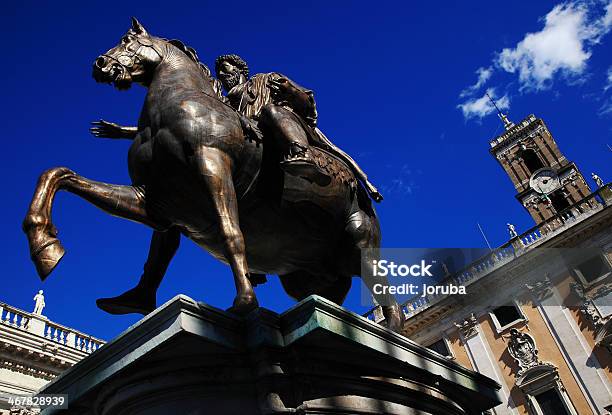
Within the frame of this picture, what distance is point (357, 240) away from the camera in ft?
11.8

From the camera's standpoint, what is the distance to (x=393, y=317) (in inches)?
143

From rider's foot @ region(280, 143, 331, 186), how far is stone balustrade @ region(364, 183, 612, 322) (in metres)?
26.6

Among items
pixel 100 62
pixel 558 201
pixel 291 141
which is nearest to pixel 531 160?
pixel 558 201

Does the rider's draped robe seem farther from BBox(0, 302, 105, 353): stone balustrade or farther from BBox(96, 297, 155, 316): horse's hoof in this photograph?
BBox(0, 302, 105, 353): stone balustrade

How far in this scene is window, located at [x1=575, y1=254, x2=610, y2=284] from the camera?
24.7m

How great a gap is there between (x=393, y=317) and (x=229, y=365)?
162cm

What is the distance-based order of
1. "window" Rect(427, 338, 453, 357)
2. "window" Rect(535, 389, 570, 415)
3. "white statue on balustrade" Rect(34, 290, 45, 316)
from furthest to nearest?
1. "window" Rect(427, 338, 453, 357)
2. "window" Rect(535, 389, 570, 415)
3. "white statue on balustrade" Rect(34, 290, 45, 316)

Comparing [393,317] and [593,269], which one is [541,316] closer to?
[593,269]

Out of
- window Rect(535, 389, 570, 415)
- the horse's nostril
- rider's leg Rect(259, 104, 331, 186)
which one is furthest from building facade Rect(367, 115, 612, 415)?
the horse's nostril

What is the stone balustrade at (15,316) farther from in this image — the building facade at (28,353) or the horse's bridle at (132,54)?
the horse's bridle at (132,54)

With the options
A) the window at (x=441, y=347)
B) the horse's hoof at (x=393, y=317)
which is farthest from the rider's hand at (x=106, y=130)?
the window at (x=441, y=347)

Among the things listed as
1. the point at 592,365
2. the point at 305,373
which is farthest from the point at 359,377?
the point at 592,365

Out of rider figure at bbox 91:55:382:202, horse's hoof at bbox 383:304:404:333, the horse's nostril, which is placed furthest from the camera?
horse's hoof at bbox 383:304:404:333

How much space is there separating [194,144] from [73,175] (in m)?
0.70
